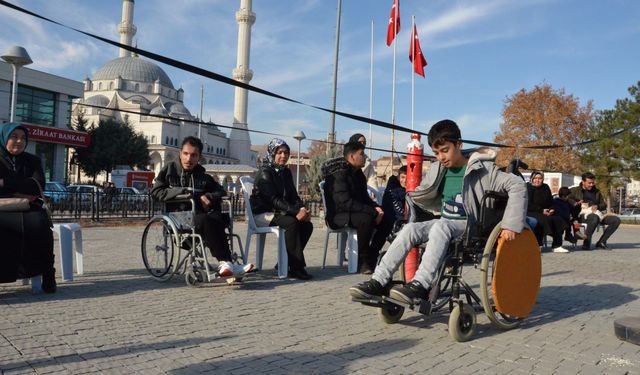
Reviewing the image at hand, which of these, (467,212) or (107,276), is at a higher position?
(467,212)

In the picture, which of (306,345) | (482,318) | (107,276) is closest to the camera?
(306,345)

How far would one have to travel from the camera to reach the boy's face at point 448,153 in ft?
13.7

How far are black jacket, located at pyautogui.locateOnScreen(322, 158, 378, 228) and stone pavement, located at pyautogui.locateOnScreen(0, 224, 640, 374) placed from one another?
3.98ft

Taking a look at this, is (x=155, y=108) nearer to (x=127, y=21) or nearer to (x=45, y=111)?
(x=127, y=21)

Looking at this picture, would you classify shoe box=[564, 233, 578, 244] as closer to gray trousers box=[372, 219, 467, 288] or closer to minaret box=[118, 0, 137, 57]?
gray trousers box=[372, 219, 467, 288]

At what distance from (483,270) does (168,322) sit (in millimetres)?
2266

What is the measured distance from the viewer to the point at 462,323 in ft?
12.0

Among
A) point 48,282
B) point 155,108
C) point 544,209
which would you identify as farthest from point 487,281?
point 155,108

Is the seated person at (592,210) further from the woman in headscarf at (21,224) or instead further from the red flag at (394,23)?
the red flag at (394,23)

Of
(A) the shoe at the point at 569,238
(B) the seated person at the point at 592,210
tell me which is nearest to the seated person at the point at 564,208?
(A) the shoe at the point at 569,238

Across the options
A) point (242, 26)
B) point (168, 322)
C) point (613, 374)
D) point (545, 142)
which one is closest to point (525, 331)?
point (613, 374)

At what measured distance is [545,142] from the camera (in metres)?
43.6

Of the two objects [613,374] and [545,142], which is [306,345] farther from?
[545,142]

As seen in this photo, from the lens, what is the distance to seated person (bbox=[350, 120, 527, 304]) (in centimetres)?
366
